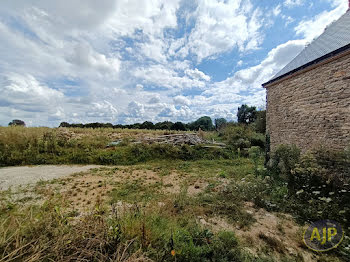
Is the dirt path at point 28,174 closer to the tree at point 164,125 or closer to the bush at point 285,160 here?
the bush at point 285,160

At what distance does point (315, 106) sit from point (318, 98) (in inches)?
10.6

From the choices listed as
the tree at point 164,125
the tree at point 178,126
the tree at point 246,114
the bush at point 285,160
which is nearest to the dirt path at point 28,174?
the bush at point 285,160

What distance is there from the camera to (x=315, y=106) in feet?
16.0

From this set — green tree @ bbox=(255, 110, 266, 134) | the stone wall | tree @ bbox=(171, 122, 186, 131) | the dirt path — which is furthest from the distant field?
tree @ bbox=(171, 122, 186, 131)

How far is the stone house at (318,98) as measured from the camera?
13.5ft

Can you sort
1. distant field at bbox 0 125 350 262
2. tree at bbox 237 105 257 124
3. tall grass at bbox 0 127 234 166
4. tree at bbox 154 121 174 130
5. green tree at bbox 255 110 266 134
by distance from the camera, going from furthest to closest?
tree at bbox 154 121 174 130, tree at bbox 237 105 257 124, green tree at bbox 255 110 266 134, tall grass at bbox 0 127 234 166, distant field at bbox 0 125 350 262

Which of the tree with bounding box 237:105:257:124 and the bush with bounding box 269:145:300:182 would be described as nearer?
the bush with bounding box 269:145:300:182

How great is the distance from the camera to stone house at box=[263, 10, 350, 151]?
13.5 ft

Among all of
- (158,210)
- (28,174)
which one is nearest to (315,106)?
(158,210)

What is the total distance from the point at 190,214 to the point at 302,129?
17.3 ft

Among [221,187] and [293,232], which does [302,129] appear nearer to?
[221,187]

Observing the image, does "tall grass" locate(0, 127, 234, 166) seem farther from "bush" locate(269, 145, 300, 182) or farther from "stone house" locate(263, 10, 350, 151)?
"stone house" locate(263, 10, 350, 151)

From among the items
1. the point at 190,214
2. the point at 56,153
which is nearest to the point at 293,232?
the point at 190,214

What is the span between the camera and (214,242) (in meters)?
2.18
